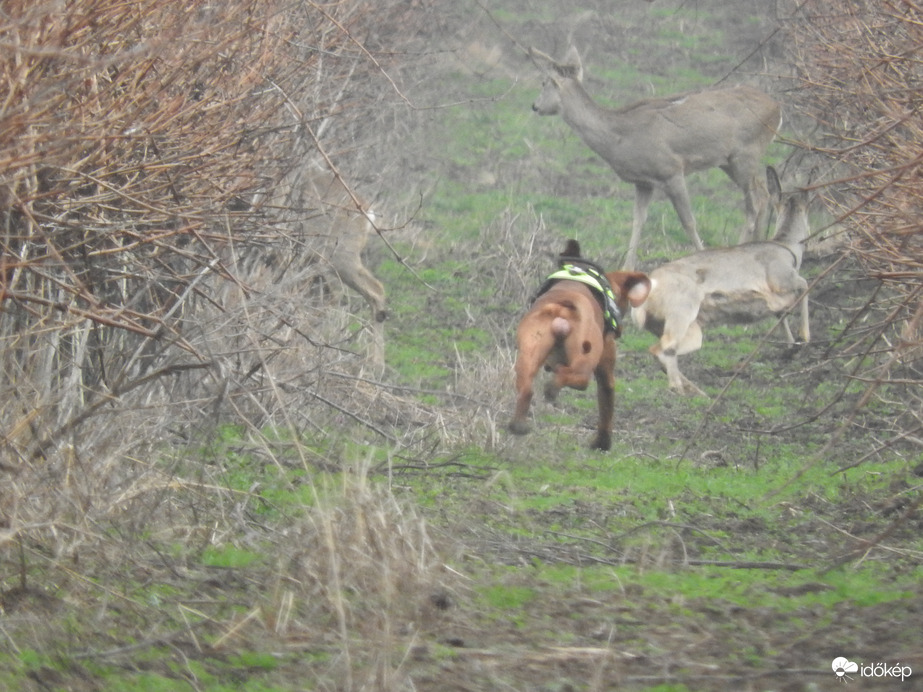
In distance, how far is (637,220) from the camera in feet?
58.7

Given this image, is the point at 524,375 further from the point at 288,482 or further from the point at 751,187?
the point at 751,187

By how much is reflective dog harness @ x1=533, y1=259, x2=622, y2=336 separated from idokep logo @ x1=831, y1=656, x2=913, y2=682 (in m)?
4.73

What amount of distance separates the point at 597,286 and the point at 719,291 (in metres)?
5.24

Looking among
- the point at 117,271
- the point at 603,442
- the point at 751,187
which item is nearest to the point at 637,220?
the point at 751,187

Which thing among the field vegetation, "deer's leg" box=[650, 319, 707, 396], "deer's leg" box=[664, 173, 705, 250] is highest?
the field vegetation

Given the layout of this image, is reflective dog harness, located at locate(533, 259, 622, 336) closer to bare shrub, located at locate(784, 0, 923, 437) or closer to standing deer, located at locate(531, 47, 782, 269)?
bare shrub, located at locate(784, 0, 923, 437)

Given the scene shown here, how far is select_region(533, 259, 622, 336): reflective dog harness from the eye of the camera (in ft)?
30.9

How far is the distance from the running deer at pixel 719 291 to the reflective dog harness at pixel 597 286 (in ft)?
13.6

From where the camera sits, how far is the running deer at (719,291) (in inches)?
551

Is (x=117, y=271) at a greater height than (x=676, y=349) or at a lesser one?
greater

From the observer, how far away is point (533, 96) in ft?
81.7

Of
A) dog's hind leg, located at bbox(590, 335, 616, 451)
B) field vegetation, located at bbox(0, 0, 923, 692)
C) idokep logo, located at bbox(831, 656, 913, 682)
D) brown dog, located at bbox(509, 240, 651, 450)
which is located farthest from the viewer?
dog's hind leg, located at bbox(590, 335, 616, 451)

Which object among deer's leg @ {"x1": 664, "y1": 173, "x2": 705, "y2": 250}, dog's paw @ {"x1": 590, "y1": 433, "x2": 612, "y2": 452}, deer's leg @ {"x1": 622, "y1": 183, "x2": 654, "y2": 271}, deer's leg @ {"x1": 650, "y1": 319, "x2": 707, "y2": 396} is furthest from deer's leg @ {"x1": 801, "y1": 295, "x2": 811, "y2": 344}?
dog's paw @ {"x1": 590, "y1": 433, "x2": 612, "y2": 452}

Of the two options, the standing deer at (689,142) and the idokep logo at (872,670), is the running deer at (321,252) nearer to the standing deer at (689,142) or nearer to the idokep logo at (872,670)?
the standing deer at (689,142)
